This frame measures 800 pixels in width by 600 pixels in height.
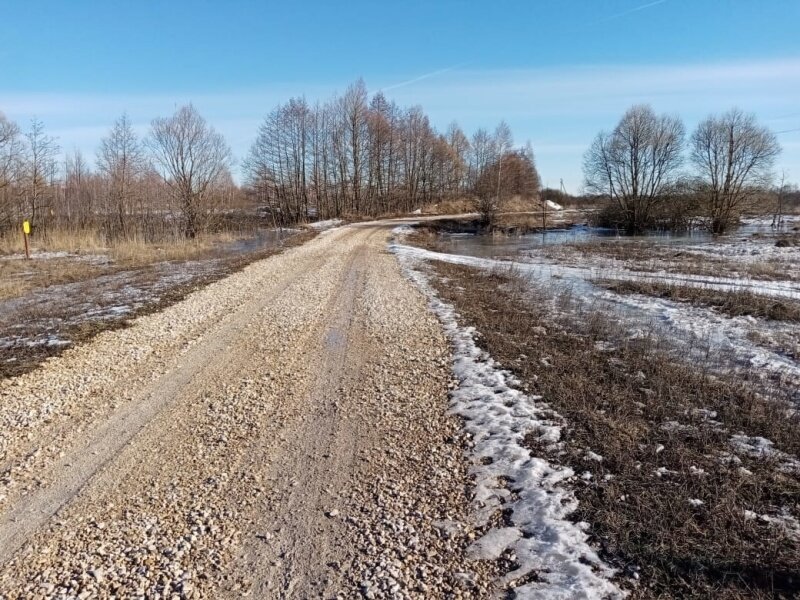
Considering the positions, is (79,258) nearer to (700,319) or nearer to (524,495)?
(700,319)

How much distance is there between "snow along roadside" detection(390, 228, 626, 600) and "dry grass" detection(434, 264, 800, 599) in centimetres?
15

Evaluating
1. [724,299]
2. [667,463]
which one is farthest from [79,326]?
[724,299]

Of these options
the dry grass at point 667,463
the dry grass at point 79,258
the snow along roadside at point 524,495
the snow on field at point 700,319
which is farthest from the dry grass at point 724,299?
the dry grass at point 79,258

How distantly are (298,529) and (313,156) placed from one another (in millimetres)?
54518

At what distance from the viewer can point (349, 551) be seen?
3256 mm

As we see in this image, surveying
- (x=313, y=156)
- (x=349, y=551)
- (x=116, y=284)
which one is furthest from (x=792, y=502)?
(x=313, y=156)

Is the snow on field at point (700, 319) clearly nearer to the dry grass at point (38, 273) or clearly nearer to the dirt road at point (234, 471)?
the dirt road at point (234, 471)

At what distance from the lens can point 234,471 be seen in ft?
13.9

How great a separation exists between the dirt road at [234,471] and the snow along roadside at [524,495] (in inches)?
8.0

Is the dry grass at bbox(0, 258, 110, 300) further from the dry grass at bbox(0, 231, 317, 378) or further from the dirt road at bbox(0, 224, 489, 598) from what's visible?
the dirt road at bbox(0, 224, 489, 598)

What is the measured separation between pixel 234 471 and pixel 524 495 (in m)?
2.40

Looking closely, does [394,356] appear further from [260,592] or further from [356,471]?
[260,592]

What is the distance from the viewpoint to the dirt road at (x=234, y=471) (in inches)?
120

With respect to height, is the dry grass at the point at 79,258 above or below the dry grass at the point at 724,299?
above
